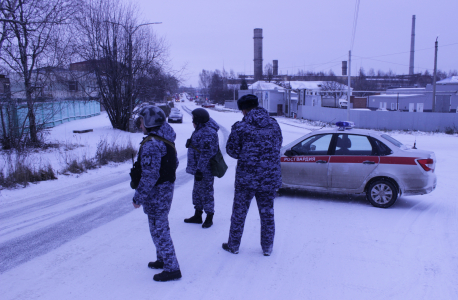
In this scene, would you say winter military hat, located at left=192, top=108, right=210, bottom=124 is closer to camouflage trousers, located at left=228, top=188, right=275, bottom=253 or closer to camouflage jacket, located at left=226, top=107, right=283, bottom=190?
camouflage jacket, located at left=226, top=107, right=283, bottom=190

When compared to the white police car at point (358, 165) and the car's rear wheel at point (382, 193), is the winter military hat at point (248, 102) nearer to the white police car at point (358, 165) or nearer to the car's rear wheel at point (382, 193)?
the white police car at point (358, 165)

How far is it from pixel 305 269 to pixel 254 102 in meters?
2.09

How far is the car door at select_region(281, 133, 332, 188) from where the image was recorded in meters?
7.27

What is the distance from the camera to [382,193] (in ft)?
22.7

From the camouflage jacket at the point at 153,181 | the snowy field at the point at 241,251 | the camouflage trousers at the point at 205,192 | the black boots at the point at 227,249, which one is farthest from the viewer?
the camouflage trousers at the point at 205,192

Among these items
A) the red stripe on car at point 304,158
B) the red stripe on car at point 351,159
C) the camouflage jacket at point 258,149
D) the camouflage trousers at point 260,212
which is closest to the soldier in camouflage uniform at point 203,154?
the camouflage trousers at point 260,212

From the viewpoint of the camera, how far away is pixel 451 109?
4831 centimetres

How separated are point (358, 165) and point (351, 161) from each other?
150 millimetres

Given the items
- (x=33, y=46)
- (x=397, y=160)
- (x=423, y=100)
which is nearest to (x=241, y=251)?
(x=397, y=160)

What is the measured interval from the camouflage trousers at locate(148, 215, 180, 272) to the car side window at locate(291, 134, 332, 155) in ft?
13.8

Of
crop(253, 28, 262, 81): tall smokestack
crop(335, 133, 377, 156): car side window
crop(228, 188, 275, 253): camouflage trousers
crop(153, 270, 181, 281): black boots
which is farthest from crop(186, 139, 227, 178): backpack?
crop(253, 28, 262, 81): tall smokestack

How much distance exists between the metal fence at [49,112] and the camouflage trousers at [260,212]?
→ 528 inches

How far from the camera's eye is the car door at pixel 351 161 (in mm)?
6957

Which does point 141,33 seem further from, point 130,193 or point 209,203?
point 209,203
